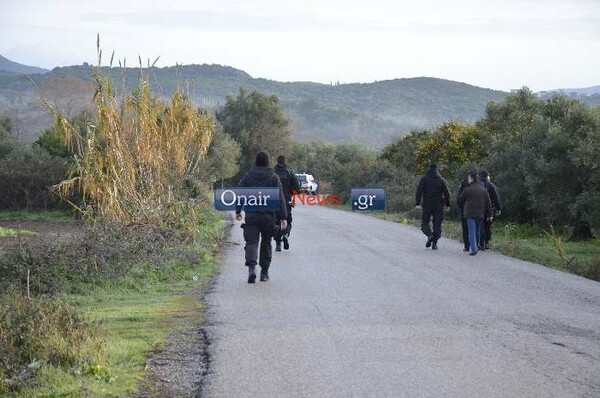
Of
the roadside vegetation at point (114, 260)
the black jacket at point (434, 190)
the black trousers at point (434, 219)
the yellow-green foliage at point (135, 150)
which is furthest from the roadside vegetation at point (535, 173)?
the yellow-green foliage at point (135, 150)

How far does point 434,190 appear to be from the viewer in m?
20.5

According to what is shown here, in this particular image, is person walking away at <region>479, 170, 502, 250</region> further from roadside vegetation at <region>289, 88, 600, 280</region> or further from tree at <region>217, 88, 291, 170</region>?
tree at <region>217, 88, 291, 170</region>

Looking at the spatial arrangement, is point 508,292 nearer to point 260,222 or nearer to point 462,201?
point 260,222

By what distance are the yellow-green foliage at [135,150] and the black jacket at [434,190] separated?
5.11 metres

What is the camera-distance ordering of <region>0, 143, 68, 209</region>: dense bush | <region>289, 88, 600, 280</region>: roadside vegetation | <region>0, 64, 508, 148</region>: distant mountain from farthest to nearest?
1. <region>0, 64, 508, 148</region>: distant mountain
2. <region>0, 143, 68, 209</region>: dense bush
3. <region>289, 88, 600, 280</region>: roadside vegetation

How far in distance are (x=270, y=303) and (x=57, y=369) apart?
4465 mm

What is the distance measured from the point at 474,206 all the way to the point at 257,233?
6.79 metres

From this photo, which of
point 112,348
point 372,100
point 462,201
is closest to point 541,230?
point 462,201

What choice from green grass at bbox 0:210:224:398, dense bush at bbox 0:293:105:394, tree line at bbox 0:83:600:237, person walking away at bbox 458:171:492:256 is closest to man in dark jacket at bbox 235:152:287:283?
green grass at bbox 0:210:224:398

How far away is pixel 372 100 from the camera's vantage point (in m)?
197

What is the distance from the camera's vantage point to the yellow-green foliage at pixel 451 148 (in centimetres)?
4684

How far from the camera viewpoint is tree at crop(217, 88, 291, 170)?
79875 mm

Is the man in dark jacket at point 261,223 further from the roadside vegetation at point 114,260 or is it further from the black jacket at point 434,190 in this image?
the black jacket at point 434,190

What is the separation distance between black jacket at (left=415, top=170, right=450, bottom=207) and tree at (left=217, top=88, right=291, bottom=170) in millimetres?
59026
